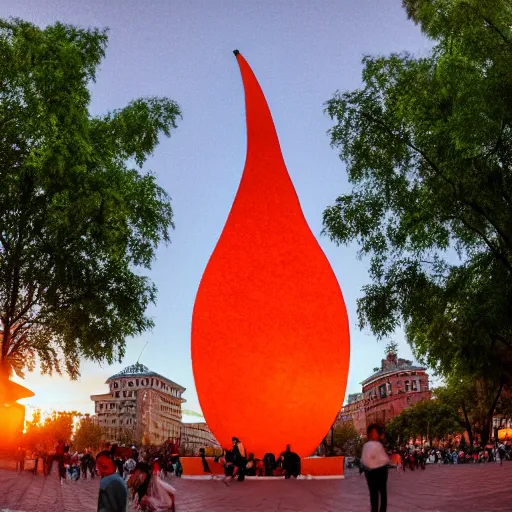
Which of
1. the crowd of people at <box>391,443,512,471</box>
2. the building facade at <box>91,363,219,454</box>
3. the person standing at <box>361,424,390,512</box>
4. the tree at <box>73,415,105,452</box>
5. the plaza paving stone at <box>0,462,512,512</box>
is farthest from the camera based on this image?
the building facade at <box>91,363,219,454</box>

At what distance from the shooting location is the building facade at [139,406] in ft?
393

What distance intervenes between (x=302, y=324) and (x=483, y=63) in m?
8.67

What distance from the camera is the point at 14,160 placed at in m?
16.8

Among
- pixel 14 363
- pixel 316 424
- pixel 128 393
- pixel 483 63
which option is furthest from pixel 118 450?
pixel 128 393

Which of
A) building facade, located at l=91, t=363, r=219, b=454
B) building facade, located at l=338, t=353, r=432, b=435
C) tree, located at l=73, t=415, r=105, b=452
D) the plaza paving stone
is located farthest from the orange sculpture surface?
building facade, located at l=91, t=363, r=219, b=454

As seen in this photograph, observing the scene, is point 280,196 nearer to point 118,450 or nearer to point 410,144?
point 410,144

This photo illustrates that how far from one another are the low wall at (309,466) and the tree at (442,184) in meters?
4.40

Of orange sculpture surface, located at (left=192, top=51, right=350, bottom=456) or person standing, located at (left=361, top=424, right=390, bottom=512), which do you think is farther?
orange sculpture surface, located at (left=192, top=51, right=350, bottom=456)

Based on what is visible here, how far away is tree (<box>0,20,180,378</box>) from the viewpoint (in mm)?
15547

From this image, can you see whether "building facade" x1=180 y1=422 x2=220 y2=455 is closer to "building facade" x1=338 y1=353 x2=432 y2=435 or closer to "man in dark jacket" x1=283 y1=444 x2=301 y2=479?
"building facade" x1=338 y1=353 x2=432 y2=435

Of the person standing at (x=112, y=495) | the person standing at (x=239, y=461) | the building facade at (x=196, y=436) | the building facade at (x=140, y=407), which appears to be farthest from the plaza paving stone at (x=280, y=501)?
the building facade at (x=196, y=436)

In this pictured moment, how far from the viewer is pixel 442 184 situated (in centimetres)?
1706

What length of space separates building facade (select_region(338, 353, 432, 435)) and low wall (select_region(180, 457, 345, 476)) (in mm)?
92312

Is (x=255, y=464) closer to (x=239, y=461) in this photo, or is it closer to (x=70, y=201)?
(x=239, y=461)
